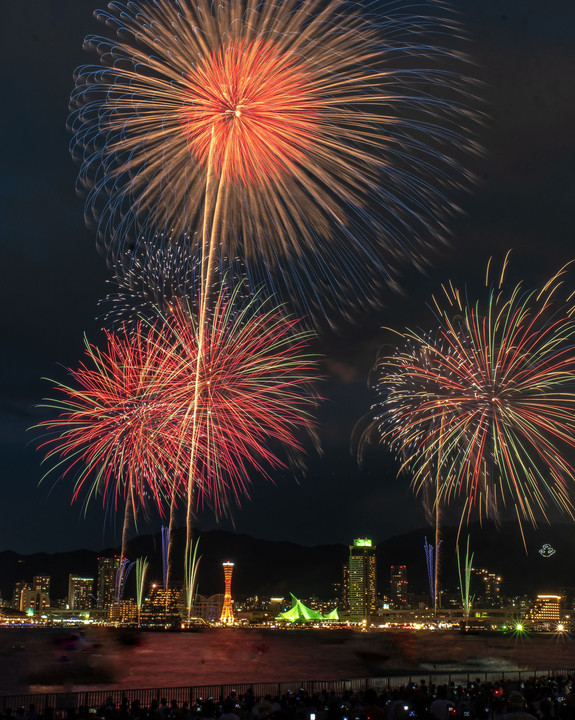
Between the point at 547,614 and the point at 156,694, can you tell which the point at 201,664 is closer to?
the point at 156,694

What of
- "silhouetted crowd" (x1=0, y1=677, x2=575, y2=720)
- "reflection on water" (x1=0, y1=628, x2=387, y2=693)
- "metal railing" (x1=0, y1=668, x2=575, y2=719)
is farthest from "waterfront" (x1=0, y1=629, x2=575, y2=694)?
"silhouetted crowd" (x1=0, y1=677, x2=575, y2=720)

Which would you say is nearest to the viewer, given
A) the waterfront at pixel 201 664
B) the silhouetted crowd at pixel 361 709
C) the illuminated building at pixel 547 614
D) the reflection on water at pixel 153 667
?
the silhouetted crowd at pixel 361 709

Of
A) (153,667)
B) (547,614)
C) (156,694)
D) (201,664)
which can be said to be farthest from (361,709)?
(547,614)

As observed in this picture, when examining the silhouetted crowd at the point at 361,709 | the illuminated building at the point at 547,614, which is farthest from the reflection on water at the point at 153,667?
the illuminated building at the point at 547,614

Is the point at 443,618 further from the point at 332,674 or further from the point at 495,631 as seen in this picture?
the point at 332,674

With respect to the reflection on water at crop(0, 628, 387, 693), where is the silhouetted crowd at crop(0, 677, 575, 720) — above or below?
above

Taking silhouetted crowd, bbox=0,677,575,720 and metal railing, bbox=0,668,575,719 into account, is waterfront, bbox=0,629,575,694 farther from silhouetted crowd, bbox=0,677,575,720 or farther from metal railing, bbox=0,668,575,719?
silhouetted crowd, bbox=0,677,575,720

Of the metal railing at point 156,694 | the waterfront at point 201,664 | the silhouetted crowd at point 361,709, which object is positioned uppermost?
the silhouetted crowd at point 361,709

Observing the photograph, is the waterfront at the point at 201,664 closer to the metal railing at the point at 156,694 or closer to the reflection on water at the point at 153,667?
the reflection on water at the point at 153,667
